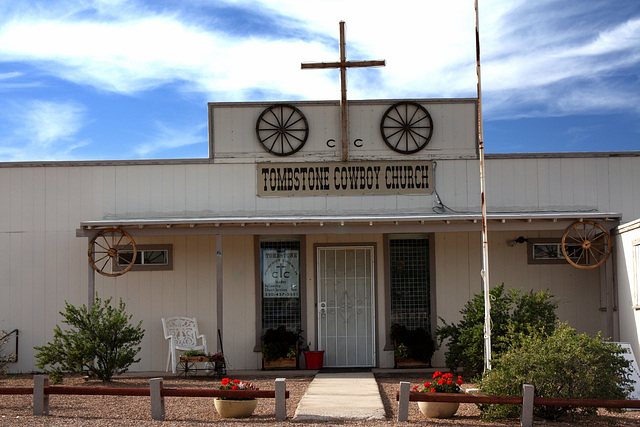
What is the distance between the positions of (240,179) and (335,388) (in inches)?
173

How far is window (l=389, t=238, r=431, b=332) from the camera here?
12.6 metres

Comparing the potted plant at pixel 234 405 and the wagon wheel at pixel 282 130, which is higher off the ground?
the wagon wheel at pixel 282 130

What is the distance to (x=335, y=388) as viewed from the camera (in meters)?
Answer: 9.81

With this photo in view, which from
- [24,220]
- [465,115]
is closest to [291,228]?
[465,115]

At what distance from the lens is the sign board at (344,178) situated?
12617 millimetres

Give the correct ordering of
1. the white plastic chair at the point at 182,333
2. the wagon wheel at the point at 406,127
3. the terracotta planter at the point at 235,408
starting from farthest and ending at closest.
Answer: the wagon wheel at the point at 406,127
the white plastic chair at the point at 182,333
the terracotta planter at the point at 235,408

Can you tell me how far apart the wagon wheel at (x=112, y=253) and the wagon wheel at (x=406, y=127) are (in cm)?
471

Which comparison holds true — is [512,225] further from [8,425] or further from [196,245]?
[8,425]

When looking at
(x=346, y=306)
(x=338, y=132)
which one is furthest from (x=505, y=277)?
(x=338, y=132)

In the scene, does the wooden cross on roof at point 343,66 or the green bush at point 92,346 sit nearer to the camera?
the green bush at point 92,346

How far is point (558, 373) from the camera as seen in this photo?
7.61 m

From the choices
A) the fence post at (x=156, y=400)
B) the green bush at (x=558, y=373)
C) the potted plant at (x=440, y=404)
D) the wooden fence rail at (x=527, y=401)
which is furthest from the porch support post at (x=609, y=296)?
the fence post at (x=156, y=400)

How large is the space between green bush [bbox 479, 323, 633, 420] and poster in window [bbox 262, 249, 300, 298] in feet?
17.5

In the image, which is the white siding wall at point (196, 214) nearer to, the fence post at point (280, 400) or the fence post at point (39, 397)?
the fence post at point (39, 397)
